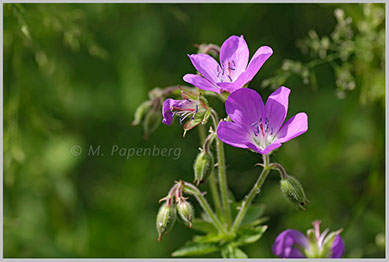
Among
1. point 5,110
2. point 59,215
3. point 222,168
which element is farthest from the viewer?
point 59,215

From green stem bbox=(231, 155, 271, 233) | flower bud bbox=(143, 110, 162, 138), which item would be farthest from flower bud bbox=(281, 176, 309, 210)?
flower bud bbox=(143, 110, 162, 138)

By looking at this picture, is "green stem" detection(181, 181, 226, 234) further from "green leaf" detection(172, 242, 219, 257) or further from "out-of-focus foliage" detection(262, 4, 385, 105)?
"out-of-focus foliage" detection(262, 4, 385, 105)

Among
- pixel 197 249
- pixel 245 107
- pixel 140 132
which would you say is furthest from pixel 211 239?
pixel 140 132

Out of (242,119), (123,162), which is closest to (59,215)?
(123,162)

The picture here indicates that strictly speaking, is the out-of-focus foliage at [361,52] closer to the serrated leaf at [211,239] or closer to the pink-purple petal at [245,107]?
the pink-purple petal at [245,107]

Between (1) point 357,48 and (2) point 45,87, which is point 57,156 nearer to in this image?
(2) point 45,87
